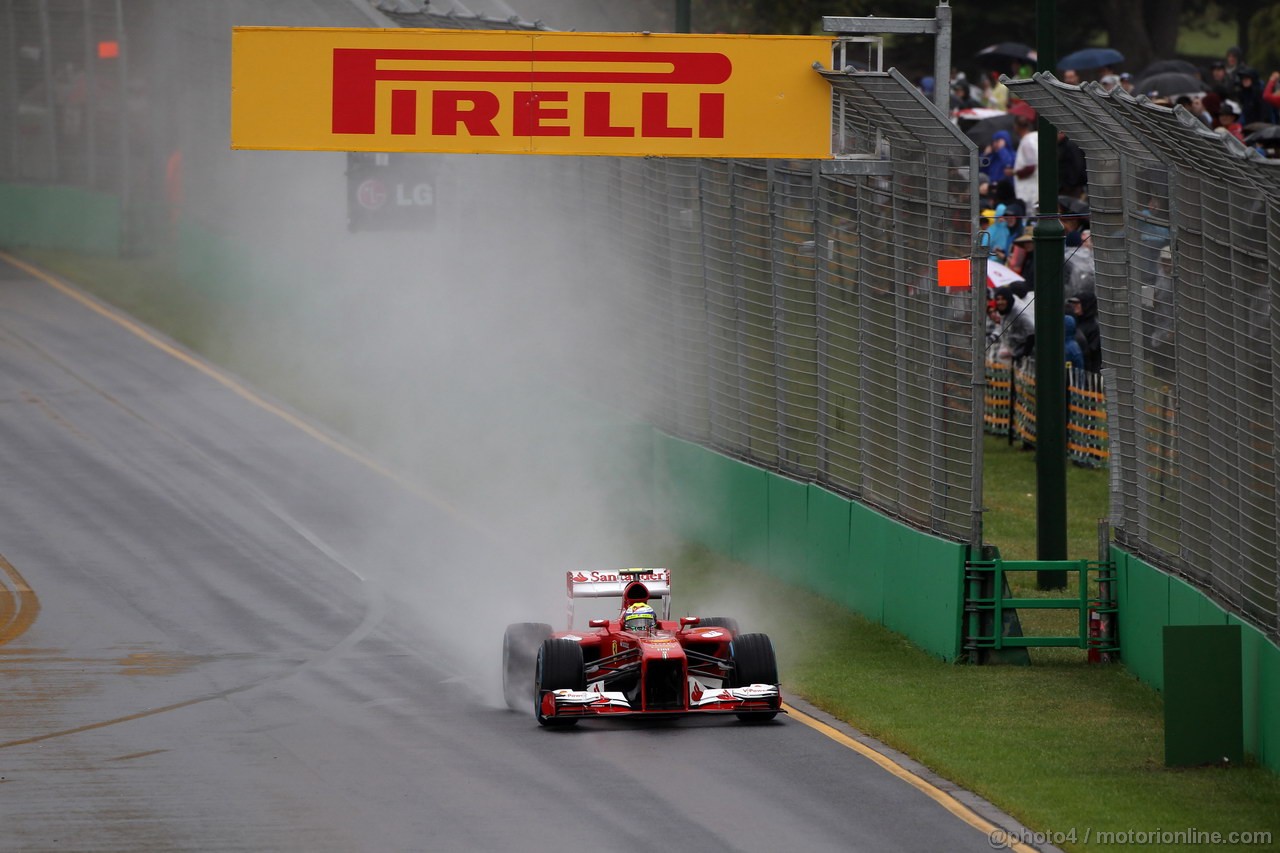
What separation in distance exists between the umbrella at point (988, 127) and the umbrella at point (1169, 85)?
1.92 meters

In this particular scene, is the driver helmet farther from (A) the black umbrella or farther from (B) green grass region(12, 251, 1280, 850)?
(A) the black umbrella

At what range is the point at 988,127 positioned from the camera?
31.6 metres

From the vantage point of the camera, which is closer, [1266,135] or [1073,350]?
[1266,135]

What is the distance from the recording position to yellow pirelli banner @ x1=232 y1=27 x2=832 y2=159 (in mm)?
17281

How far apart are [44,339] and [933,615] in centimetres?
1925

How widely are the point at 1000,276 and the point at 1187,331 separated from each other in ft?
36.0

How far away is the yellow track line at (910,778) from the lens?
11.6m

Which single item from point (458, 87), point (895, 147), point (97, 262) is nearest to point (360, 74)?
point (458, 87)

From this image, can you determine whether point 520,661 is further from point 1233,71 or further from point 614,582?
point 1233,71

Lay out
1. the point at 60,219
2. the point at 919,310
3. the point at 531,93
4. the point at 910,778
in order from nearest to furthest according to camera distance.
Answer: the point at 910,778 → the point at 531,93 → the point at 919,310 → the point at 60,219

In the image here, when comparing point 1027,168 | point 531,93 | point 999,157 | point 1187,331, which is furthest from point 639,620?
point 999,157

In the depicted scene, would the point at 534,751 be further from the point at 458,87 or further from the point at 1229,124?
the point at 1229,124

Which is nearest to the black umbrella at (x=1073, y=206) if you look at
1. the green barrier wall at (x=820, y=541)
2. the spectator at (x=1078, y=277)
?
the spectator at (x=1078, y=277)

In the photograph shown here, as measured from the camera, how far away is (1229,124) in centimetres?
2564
